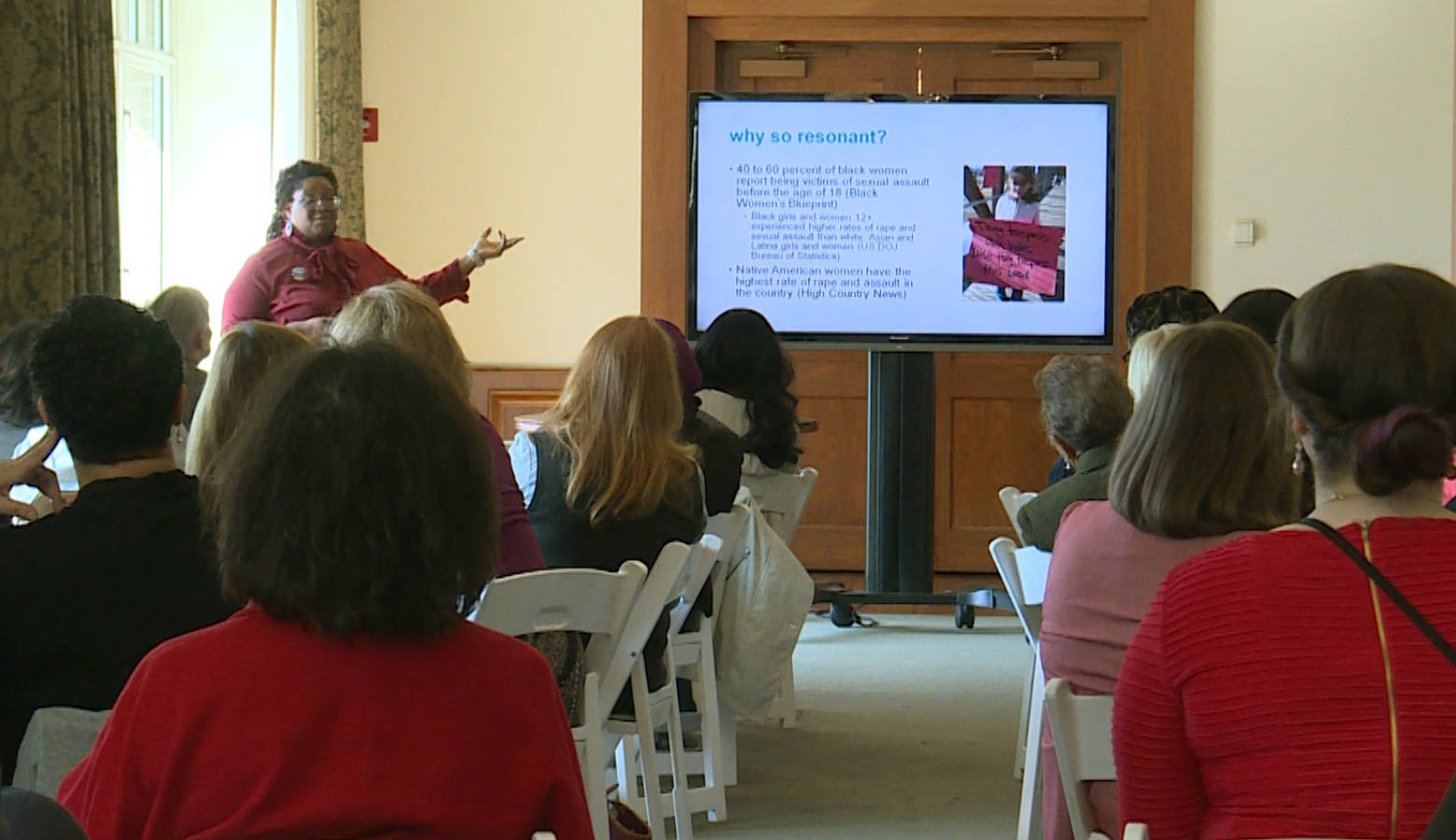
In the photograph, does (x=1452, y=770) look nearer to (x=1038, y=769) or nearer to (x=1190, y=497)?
(x=1190, y=497)

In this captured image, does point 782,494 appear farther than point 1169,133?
No

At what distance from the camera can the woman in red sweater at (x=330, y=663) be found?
1.44 m

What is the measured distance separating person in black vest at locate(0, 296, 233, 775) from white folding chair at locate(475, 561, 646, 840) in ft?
2.28

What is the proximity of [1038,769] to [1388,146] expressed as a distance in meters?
5.19

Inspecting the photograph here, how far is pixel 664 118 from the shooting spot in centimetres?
786

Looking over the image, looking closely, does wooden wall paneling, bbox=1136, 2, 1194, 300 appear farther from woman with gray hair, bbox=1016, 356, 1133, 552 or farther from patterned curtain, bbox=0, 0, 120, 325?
patterned curtain, bbox=0, 0, 120, 325

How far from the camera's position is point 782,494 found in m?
5.70

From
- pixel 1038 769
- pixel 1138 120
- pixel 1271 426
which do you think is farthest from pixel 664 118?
pixel 1271 426

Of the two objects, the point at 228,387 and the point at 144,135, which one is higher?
the point at 144,135

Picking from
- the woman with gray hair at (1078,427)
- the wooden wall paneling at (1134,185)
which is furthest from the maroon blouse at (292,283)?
the wooden wall paneling at (1134,185)

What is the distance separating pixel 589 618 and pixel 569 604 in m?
0.07

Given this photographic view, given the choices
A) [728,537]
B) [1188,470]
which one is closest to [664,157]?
[728,537]

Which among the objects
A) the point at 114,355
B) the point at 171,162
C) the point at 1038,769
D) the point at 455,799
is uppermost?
→ the point at 171,162

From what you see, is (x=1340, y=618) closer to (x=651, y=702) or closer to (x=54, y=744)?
(x=54, y=744)
